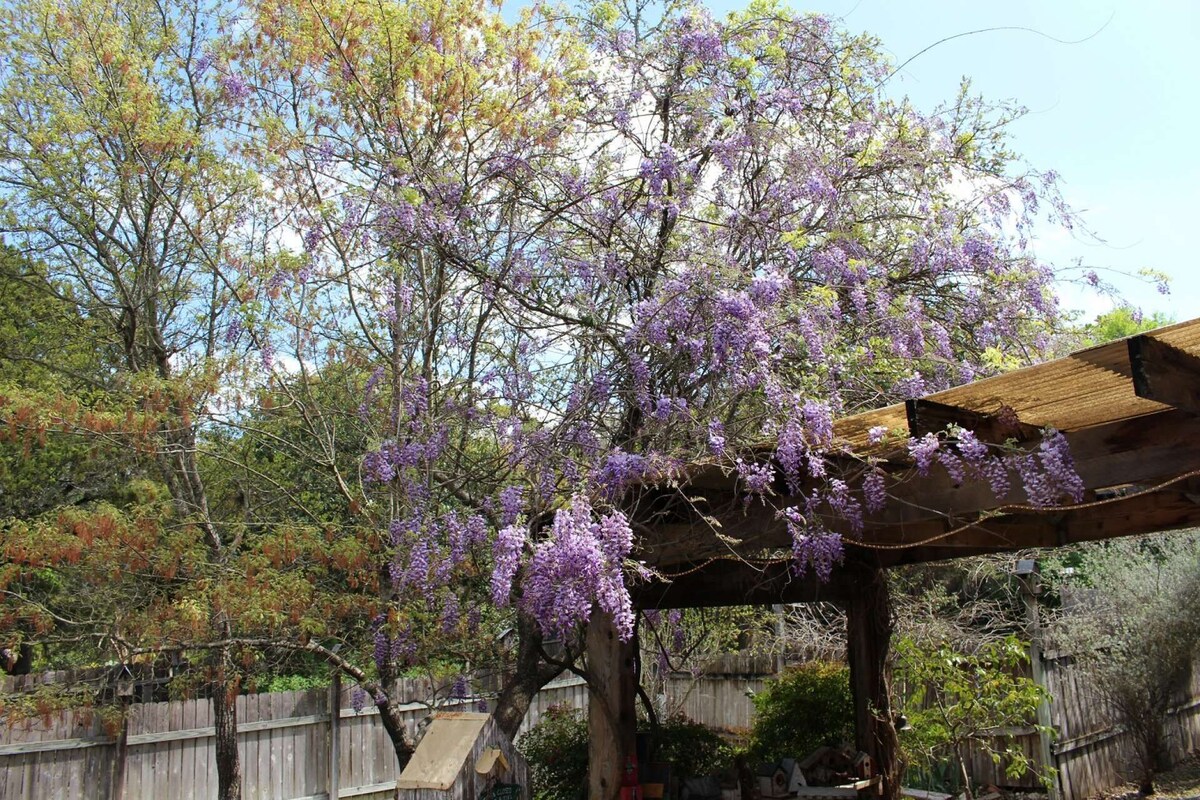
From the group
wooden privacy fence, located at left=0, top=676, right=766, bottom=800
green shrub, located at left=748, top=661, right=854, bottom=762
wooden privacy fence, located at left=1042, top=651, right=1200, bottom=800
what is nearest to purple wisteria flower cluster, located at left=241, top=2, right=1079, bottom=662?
wooden privacy fence, located at left=0, top=676, right=766, bottom=800

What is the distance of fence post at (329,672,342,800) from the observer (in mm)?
8906

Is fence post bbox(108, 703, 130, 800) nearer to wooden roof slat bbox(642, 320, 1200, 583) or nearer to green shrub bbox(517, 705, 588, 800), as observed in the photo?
green shrub bbox(517, 705, 588, 800)

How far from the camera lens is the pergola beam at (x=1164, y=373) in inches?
120

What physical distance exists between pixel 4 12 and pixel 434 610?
215 inches

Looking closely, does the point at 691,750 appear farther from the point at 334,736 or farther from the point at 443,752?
the point at 443,752

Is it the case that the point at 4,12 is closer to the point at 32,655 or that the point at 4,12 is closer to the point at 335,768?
the point at 335,768

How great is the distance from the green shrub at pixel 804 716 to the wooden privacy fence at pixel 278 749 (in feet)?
4.47

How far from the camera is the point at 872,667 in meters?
7.20

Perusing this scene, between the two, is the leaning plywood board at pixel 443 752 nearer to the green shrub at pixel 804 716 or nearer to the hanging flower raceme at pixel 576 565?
the hanging flower raceme at pixel 576 565

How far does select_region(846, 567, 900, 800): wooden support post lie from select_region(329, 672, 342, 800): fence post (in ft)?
14.5

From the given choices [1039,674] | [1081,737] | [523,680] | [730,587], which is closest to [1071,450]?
[523,680]

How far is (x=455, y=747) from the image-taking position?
4.29 metres

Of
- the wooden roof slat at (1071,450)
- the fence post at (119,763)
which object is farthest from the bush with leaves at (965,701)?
the fence post at (119,763)

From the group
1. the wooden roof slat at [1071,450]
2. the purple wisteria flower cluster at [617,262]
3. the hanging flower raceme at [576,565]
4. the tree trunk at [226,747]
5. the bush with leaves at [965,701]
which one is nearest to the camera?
the wooden roof slat at [1071,450]
